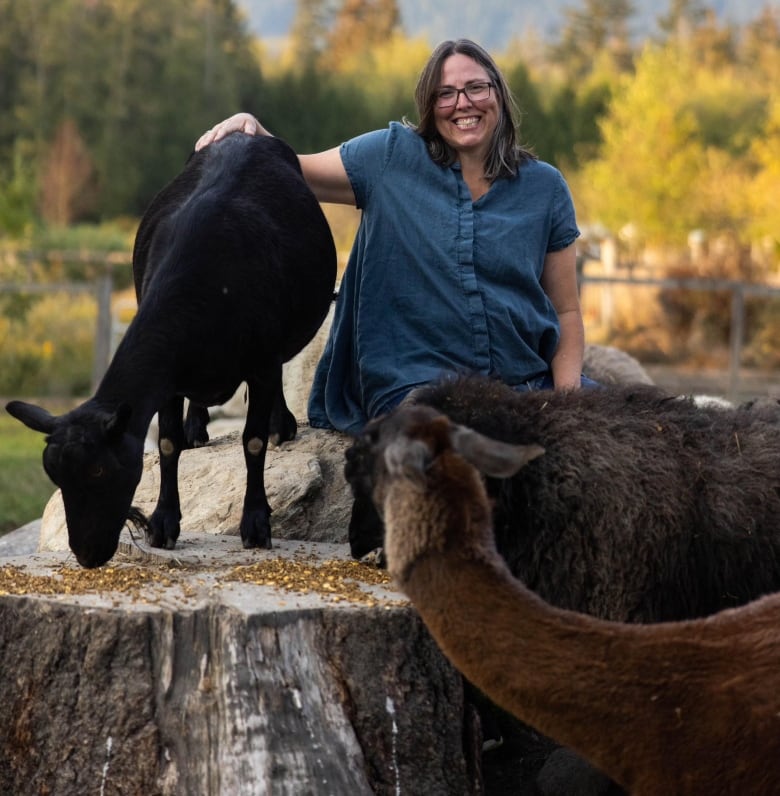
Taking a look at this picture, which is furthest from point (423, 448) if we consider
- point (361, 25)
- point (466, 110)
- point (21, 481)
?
point (361, 25)

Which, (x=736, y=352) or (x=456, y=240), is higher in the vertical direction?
(x=456, y=240)

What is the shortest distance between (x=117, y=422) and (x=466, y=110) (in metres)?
2.30

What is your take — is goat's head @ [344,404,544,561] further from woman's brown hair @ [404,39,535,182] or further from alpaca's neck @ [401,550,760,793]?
woman's brown hair @ [404,39,535,182]

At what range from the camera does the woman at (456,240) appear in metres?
6.10

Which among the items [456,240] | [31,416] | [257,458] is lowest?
[257,458]

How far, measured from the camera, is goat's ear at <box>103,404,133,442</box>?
485cm

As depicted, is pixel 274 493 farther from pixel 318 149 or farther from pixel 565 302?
pixel 318 149

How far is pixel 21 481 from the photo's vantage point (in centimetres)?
1182

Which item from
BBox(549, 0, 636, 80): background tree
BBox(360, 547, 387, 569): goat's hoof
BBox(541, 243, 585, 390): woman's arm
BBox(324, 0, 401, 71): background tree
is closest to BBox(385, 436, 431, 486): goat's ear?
BBox(360, 547, 387, 569): goat's hoof

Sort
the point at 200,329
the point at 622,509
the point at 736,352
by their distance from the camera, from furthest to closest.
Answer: the point at 736,352
the point at 200,329
the point at 622,509

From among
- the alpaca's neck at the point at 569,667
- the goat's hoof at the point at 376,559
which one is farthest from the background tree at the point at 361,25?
the alpaca's neck at the point at 569,667

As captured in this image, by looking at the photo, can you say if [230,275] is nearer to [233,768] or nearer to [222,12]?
[233,768]

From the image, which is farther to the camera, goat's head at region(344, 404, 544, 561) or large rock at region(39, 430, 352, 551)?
large rock at region(39, 430, 352, 551)

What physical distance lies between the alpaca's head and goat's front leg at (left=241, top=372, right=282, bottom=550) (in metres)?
1.93
